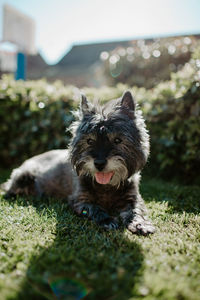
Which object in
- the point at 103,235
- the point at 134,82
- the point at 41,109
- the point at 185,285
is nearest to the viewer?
the point at 185,285

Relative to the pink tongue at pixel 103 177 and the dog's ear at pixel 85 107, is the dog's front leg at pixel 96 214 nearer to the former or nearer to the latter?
the pink tongue at pixel 103 177

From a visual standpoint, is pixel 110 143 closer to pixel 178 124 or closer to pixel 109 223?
pixel 109 223

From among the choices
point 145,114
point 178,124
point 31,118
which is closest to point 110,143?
point 178,124

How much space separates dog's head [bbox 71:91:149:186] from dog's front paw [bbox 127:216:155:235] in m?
0.61

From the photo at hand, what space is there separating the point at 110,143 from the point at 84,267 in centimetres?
161

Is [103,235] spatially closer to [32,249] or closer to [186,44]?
[32,249]

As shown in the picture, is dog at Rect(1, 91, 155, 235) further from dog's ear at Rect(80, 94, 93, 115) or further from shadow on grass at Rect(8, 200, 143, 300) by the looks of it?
shadow on grass at Rect(8, 200, 143, 300)

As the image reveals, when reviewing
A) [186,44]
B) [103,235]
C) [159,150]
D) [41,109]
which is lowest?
[103,235]

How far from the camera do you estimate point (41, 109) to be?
6.99 meters

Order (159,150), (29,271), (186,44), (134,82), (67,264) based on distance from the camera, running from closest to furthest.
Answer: (29,271) < (67,264) < (159,150) < (186,44) < (134,82)

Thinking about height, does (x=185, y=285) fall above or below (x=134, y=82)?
below

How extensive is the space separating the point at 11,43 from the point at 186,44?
8.38 meters

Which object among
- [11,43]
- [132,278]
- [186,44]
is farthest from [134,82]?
[132,278]

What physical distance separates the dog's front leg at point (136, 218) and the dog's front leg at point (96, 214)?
0.17 metres
